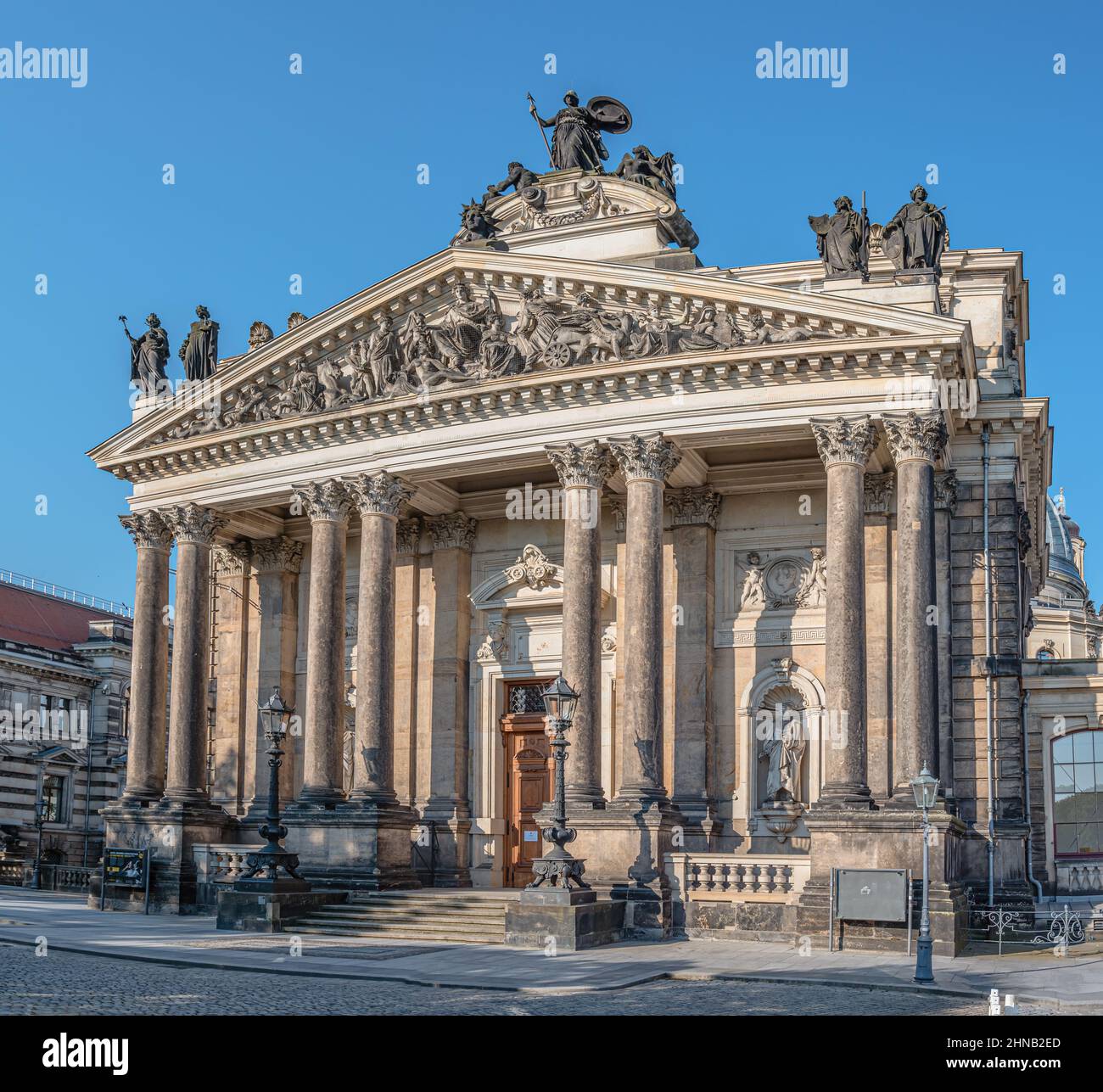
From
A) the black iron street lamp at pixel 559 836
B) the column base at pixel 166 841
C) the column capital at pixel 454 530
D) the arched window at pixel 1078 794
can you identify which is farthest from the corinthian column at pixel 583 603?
the arched window at pixel 1078 794

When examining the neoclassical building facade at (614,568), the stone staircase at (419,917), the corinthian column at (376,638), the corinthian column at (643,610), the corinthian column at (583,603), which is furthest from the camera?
the corinthian column at (376,638)

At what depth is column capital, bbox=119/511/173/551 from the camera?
1507 inches

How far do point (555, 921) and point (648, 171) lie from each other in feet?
63.3

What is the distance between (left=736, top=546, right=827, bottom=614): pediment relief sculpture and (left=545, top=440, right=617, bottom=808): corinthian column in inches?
165

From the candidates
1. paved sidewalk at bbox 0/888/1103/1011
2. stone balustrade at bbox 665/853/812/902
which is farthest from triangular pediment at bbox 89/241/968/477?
paved sidewalk at bbox 0/888/1103/1011

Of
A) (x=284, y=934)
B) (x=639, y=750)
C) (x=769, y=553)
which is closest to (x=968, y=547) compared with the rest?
(x=769, y=553)

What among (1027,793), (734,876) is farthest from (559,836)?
(1027,793)

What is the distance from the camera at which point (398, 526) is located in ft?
126

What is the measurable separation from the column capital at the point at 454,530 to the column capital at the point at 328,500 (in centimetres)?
314

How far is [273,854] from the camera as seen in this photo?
30.7m

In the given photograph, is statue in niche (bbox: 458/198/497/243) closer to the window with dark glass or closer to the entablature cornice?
the entablature cornice

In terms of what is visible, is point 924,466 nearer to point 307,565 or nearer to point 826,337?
point 826,337

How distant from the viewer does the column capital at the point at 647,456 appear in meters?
31.6

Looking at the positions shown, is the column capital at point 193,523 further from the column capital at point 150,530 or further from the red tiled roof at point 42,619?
the red tiled roof at point 42,619
